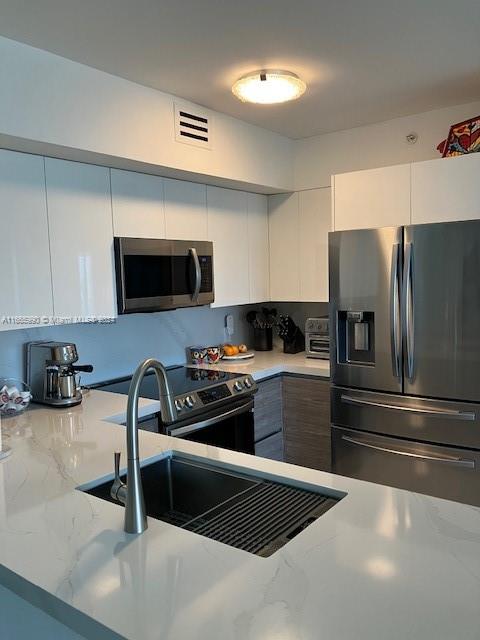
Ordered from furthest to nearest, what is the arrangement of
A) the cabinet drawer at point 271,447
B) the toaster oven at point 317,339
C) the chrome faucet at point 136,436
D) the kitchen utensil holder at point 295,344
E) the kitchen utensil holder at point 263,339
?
1. the kitchen utensil holder at point 263,339
2. the kitchen utensil holder at point 295,344
3. the toaster oven at point 317,339
4. the cabinet drawer at point 271,447
5. the chrome faucet at point 136,436

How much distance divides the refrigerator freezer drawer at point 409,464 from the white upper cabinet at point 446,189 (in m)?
1.19

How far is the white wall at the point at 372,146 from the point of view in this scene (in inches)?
121

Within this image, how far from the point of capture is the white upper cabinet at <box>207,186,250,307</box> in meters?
3.31

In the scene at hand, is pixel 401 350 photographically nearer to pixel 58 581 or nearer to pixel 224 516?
pixel 224 516

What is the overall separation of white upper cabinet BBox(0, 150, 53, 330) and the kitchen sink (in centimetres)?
104

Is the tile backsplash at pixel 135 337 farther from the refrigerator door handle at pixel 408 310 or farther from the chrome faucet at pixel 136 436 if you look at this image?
the chrome faucet at pixel 136 436

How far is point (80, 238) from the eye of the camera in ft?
8.14

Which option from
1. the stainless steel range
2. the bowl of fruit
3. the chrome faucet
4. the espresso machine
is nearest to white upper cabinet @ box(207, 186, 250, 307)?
the bowl of fruit

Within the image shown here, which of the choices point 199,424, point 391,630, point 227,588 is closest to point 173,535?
point 227,588

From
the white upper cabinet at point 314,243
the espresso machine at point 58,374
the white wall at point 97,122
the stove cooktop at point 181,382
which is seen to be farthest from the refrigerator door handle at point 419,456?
the white wall at point 97,122

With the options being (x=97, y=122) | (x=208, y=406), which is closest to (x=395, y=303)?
(x=208, y=406)

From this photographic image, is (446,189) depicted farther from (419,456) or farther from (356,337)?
(419,456)

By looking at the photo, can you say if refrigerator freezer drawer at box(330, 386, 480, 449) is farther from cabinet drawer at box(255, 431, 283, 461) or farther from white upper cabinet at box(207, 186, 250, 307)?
white upper cabinet at box(207, 186, 250, 307)

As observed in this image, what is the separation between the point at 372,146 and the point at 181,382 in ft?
6.37
